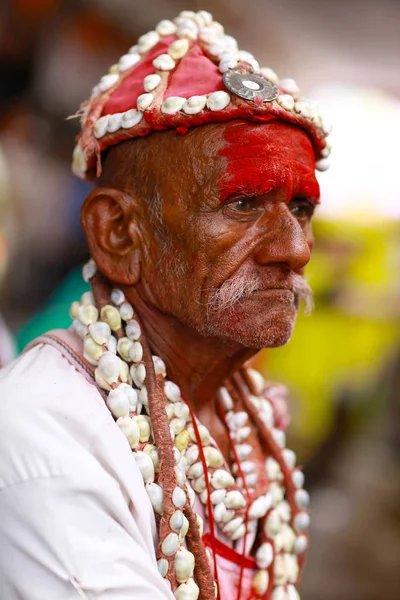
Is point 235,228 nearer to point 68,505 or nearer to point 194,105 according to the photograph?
point 194,105

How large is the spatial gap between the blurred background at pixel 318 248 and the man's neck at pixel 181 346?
2.97 meters

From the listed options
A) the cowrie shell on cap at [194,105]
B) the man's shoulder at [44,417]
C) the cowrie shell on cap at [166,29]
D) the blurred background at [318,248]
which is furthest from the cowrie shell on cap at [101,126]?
the blurred background at [318,248]

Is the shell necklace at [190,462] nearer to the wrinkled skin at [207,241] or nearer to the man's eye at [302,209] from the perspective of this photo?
the wrinkled skin at [207,241]

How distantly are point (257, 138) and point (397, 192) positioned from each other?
5.46 metres

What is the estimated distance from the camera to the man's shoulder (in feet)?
5.06

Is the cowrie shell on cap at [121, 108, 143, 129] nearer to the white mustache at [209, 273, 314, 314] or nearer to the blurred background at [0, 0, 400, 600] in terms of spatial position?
the white mustache at [209, 273, 314, 314]

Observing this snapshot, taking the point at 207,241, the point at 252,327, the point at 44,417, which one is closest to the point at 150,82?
the point at 207,241

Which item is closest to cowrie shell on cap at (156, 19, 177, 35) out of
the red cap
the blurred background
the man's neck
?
the red cap

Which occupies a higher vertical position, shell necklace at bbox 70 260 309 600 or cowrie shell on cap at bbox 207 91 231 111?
cowrie shell on cap at bbox 207 91 231 111

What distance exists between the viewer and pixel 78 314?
1.94 meters

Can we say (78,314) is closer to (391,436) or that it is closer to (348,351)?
(348,351)

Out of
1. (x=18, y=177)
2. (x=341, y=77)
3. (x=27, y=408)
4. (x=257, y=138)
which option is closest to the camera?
(x=27, y=408)

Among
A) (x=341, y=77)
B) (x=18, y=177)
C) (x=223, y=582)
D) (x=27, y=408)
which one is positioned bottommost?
(x=223, y=582)

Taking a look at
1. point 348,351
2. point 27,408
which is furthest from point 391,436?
point 27,408
